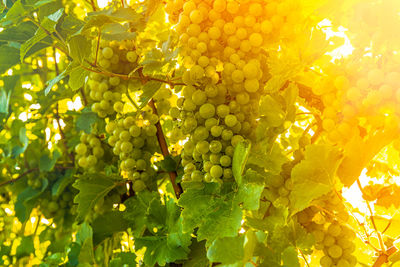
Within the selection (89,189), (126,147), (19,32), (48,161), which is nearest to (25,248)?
(48,161)

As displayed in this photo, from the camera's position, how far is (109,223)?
96 cm

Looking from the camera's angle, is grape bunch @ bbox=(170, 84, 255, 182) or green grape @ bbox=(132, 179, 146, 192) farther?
green grape @ bbox=(132, 179, 146, 192)

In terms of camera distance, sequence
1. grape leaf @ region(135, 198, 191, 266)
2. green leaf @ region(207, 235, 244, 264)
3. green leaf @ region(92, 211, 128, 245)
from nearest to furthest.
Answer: green leaf @ region(207, 235, 244, 264) < grape leaf @ region(135, 198, 191, 266) < green leaf @ region(92, 211, 128, 245)

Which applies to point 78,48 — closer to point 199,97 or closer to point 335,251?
point 199,97

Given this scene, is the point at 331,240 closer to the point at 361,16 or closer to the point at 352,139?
the point at 352,139

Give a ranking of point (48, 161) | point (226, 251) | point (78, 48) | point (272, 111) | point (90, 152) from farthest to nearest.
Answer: point (48, 161) → point (90, 152) → point (78, 48) → point (272, 111) → point (226, 251)

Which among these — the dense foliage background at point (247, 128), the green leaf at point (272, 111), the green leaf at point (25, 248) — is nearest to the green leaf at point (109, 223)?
the dense foliage background at point (247, 128)

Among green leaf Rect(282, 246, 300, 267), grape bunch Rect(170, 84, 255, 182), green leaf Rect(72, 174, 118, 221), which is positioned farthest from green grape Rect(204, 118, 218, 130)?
green leaf Rect(72, 174, 118, 221)

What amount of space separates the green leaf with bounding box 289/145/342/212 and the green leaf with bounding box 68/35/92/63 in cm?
41

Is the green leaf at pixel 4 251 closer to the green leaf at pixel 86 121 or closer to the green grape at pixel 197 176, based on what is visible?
the green leaf at pixel 86 121

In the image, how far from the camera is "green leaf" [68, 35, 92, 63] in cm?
72

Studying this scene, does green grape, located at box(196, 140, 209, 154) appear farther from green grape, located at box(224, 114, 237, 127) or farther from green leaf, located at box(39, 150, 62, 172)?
green leaf, located at box(39, 150, 62, 172)

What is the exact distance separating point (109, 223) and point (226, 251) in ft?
1.68

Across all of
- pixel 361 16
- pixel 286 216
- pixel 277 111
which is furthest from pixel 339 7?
pixel 286 216
